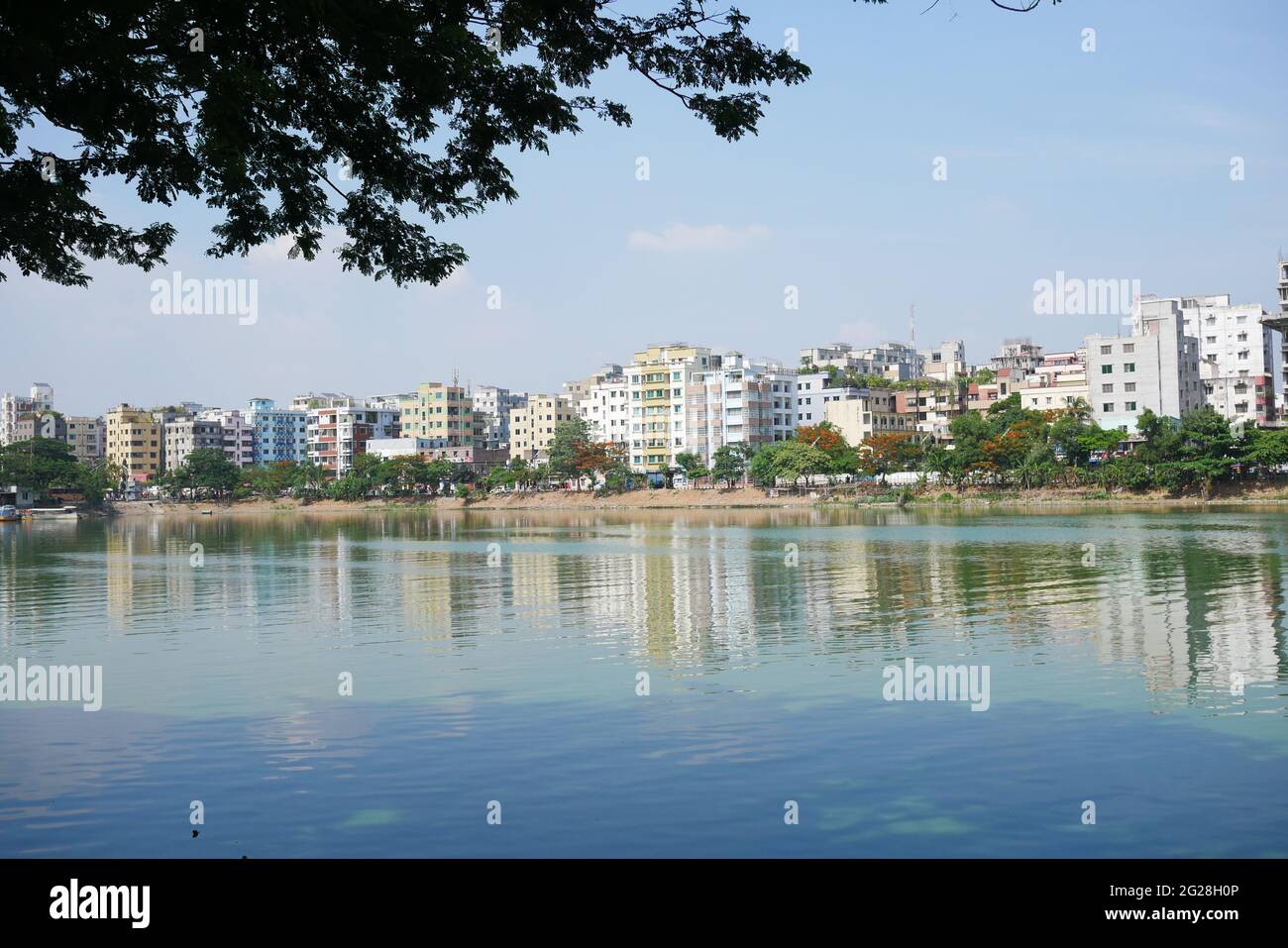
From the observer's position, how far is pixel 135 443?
184 meters

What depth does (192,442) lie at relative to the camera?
182 metres

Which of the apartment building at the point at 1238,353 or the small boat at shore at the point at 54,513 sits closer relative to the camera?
the apartment building at the point at 1238,353

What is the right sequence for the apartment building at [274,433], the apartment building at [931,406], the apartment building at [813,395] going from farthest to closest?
1. the apartment building at [274,433]
2. the apartment building at [813,395]
3. the apartment building at [931,406]

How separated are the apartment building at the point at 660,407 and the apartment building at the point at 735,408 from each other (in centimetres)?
135

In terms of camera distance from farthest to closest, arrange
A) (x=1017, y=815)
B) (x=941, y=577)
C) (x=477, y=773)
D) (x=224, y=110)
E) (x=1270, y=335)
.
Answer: (x=1270, y=335) < (x=941, y=577) < (x=477, y=773) < (x=1017, y=815) < (x=224, y=110)

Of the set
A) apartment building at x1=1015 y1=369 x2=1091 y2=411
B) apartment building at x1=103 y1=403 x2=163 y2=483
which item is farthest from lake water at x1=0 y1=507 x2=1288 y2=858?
apartment building at x1=103 y1=403 x2=163 y2=483

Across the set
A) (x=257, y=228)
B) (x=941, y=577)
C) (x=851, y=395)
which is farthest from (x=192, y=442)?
(x=257, y=228)

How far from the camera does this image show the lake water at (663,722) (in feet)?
35.8

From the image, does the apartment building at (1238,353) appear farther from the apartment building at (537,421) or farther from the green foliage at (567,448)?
the apartment building at (537,421)

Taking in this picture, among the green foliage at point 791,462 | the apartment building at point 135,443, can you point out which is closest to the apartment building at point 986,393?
the green foliage at point 791,462

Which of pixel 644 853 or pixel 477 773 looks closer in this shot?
pixel 644 853
